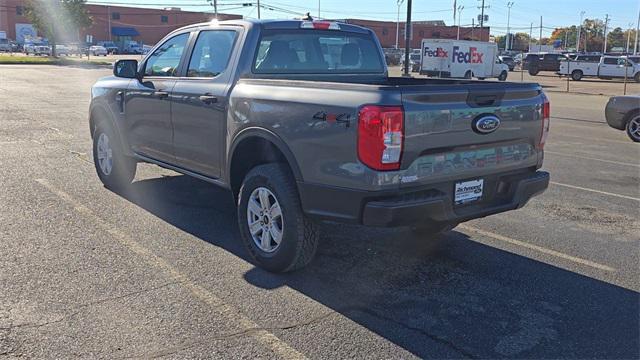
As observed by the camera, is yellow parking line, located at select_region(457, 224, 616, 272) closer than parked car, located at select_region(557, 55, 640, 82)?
Yes

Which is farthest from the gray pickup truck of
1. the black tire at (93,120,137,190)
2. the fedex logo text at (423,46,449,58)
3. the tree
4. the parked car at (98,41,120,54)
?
the parked car at (98,41,120,54)

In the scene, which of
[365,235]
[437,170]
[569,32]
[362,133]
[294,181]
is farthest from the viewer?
[569,32]

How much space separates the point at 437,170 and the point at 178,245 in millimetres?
2401

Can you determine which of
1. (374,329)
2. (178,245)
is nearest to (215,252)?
(178,245)

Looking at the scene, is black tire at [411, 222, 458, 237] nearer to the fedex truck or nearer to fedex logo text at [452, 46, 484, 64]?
the fedex truck

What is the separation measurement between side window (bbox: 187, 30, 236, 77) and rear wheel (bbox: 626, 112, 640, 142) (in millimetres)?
10068

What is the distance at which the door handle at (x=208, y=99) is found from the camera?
516 centimetres

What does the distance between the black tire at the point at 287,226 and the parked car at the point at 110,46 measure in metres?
88.1

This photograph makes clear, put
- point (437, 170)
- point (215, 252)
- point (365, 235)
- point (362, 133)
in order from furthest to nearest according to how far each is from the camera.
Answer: point (365, 235) < point (215, 252) < point (437, 170) < point (362, 133)

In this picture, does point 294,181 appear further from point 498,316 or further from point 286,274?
point 498,316

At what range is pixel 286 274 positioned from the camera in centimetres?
465

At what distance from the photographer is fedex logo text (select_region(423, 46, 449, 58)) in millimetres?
41188

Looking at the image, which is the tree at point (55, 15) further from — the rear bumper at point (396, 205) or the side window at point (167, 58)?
the rear bumper at point (396, 205)

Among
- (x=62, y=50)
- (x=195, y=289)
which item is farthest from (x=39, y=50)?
(x=195, y=289)
